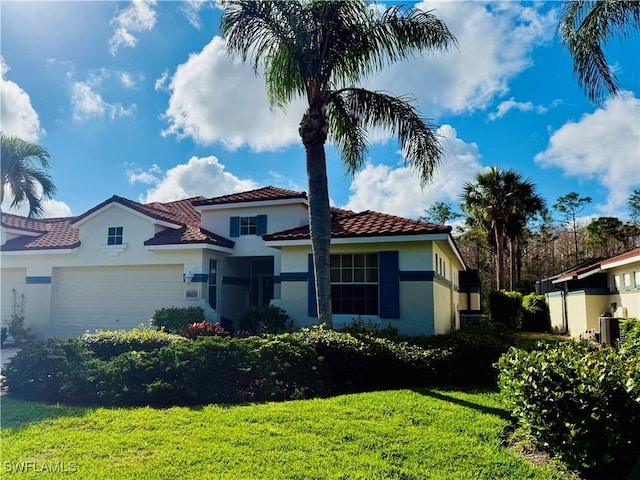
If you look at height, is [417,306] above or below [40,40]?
below

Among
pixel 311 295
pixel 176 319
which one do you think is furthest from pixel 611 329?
pixel 176 319

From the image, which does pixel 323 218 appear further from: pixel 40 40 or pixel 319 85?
pixel 40 40

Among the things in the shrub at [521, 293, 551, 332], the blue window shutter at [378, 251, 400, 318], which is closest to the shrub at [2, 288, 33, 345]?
the blue window shutter at [378, 251, 400, 318]

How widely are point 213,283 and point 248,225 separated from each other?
2539mm

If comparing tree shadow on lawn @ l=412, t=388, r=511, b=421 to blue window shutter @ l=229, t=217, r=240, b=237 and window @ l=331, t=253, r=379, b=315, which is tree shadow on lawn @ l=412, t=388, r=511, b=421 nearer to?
window @ l=331, t=253, r=379, b=315

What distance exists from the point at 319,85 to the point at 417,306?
267 inches

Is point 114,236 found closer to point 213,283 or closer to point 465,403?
point 213,283

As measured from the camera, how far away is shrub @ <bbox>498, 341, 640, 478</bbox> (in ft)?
15.1

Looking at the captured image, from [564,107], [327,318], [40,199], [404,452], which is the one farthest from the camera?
[40,199]

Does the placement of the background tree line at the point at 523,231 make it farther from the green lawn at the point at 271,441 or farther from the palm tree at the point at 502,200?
the green lawn at the point at 271,441

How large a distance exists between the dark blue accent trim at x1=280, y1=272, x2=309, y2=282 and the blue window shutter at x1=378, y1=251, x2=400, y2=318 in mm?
2466

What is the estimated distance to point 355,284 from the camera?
13.9 metres

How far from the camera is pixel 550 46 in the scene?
11.4 m

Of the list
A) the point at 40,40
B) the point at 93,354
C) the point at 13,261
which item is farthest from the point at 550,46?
the point at 13,261
